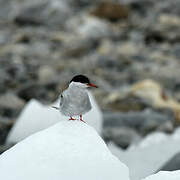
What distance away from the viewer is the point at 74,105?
4211 mm

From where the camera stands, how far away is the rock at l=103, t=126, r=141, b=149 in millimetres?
7098

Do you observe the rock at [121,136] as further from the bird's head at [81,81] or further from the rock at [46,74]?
the rock at [46,74]

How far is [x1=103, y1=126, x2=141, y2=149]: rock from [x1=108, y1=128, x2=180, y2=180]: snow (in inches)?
4.4

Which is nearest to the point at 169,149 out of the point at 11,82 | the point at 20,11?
the point at 11,82

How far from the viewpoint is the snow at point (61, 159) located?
12.1 ft

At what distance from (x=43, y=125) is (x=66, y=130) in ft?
7.48

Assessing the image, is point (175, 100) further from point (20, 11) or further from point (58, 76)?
point (20, 11)

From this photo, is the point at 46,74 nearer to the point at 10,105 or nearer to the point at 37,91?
the point at 37,91

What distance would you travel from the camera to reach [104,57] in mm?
13445

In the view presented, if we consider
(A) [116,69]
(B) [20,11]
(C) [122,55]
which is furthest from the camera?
(B) [20,11]

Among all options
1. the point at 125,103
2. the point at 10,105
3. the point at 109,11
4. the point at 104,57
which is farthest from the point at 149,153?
the point at 109,11

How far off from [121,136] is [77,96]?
3189 mm

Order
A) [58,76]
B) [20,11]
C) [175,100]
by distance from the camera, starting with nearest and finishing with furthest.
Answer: [175,100] → [58,76] → [20,11]

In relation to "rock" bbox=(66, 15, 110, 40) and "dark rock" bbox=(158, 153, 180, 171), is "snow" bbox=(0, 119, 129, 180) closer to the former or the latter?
"dark rock" bbox=(158, 153, 180, 171)
